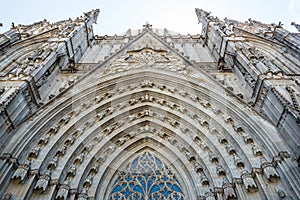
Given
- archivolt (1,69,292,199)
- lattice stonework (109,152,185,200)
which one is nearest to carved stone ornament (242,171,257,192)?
archivolt (1,69,292,199)

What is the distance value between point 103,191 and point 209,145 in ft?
10.8

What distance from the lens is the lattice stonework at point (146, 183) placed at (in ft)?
25.7

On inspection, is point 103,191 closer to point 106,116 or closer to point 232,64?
point 106,116

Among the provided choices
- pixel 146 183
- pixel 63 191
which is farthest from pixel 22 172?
pixel 146 183

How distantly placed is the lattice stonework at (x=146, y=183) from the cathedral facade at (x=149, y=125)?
0.10ft

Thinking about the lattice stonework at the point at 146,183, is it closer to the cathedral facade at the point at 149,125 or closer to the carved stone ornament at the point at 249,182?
the cathedral facade at the point at 149,125

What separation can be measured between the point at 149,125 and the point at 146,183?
2.32 meters

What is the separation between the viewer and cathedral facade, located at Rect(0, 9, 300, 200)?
6.65 meters

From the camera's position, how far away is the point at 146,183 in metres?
8.20

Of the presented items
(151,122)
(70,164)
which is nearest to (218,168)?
(151,122)

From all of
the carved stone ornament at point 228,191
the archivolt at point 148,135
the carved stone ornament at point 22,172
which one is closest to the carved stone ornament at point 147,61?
the archivolt at point 148,135

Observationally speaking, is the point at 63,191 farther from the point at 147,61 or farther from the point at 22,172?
the point at 147,61

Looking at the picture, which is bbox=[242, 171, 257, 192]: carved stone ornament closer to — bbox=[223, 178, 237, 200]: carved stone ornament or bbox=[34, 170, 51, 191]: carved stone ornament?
bbox=[223, 178, 237, 200]: carved stone ornament

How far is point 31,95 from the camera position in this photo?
820cm
